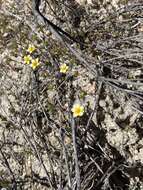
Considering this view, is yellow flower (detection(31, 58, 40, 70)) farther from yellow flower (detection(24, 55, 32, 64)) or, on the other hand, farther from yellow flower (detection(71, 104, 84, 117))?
yellow flower (detection(71, 104, 84, 117))

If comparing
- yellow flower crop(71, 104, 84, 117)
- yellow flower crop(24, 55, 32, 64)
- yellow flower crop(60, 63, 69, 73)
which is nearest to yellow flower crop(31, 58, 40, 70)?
yellow flower crop(24, 55, 32, 64)

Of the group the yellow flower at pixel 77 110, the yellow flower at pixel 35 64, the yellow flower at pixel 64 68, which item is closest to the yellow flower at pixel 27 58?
the yellow flower at pixel 35 64

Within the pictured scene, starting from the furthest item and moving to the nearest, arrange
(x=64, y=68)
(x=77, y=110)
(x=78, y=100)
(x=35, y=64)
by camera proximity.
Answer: (x=35, y=64) < (x=64, y=68) < (x=78, y=100) < (x=77, y=110)

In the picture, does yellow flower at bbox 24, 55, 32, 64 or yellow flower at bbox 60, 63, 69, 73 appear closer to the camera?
yellow flower at bbox 60, 63, 69, 73

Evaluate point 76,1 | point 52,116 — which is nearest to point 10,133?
point 52,116

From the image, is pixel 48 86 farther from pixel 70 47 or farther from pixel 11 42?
pixel 11 42

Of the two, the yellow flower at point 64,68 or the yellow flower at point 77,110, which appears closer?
the yellow flower at point 77,110

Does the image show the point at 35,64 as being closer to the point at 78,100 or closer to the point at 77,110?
the point at 78,100

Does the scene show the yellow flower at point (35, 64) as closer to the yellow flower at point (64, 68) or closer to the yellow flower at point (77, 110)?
the yellow flower at point (64, 68)

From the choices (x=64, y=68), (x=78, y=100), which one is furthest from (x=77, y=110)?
(x=64, y=68)
